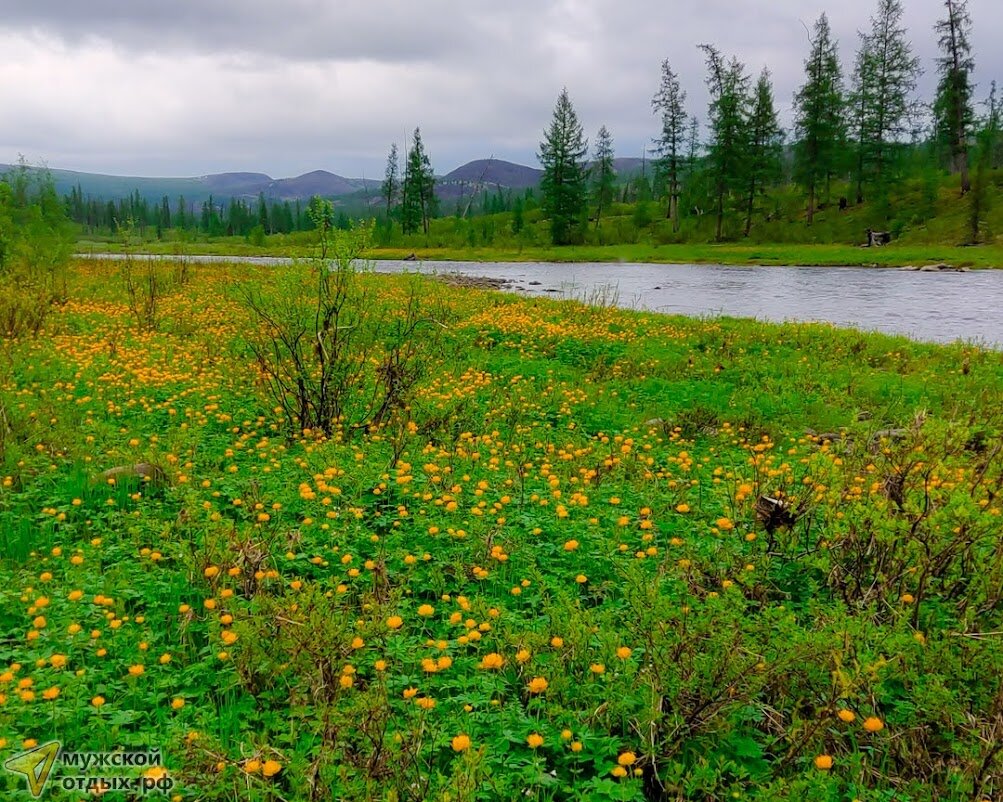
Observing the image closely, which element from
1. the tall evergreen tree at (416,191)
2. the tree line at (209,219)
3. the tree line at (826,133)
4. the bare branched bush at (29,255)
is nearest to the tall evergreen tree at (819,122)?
the tree line at (826,133)

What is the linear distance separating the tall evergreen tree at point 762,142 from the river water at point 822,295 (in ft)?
65.1

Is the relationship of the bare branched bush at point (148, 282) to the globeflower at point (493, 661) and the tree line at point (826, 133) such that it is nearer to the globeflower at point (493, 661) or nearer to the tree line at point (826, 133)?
the globeflower at point (493, 661)

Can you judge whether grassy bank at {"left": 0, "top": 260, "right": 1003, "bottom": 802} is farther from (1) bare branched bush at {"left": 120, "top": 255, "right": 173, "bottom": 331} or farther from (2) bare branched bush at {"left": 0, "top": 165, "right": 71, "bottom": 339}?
(1) bare branched bush at {"left": 120, "top": 255, "right": 173, "bottom": 331}

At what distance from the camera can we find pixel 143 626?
3.38 m

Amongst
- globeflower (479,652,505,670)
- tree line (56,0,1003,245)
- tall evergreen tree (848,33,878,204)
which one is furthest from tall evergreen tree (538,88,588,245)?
globeflower (479,652,505,670)

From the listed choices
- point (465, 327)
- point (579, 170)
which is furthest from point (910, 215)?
point (465, 327)

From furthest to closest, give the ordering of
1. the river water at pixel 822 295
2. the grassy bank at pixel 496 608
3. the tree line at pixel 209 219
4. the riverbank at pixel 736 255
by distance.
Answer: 1. the tree line at pixel 209 219
2. the riverbank at pixel 736 255
3. the river water at pixel 822 295
4. the grassy bank at pixel 496 608

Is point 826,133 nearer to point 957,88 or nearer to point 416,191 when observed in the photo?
point 957,88

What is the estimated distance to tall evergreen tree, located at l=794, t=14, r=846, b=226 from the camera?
52.5m

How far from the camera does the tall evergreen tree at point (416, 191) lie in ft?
234

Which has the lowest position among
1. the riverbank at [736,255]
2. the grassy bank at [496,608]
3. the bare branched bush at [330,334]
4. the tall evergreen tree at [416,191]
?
the grassy bank at [496,608]

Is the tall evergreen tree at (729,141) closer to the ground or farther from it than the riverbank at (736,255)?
farther from it

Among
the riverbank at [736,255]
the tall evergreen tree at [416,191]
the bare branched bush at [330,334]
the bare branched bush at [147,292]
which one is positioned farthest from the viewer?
the tall evergreen tree at [416,191]

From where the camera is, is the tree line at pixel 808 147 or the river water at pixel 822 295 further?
the tree line at pixel 808 147
